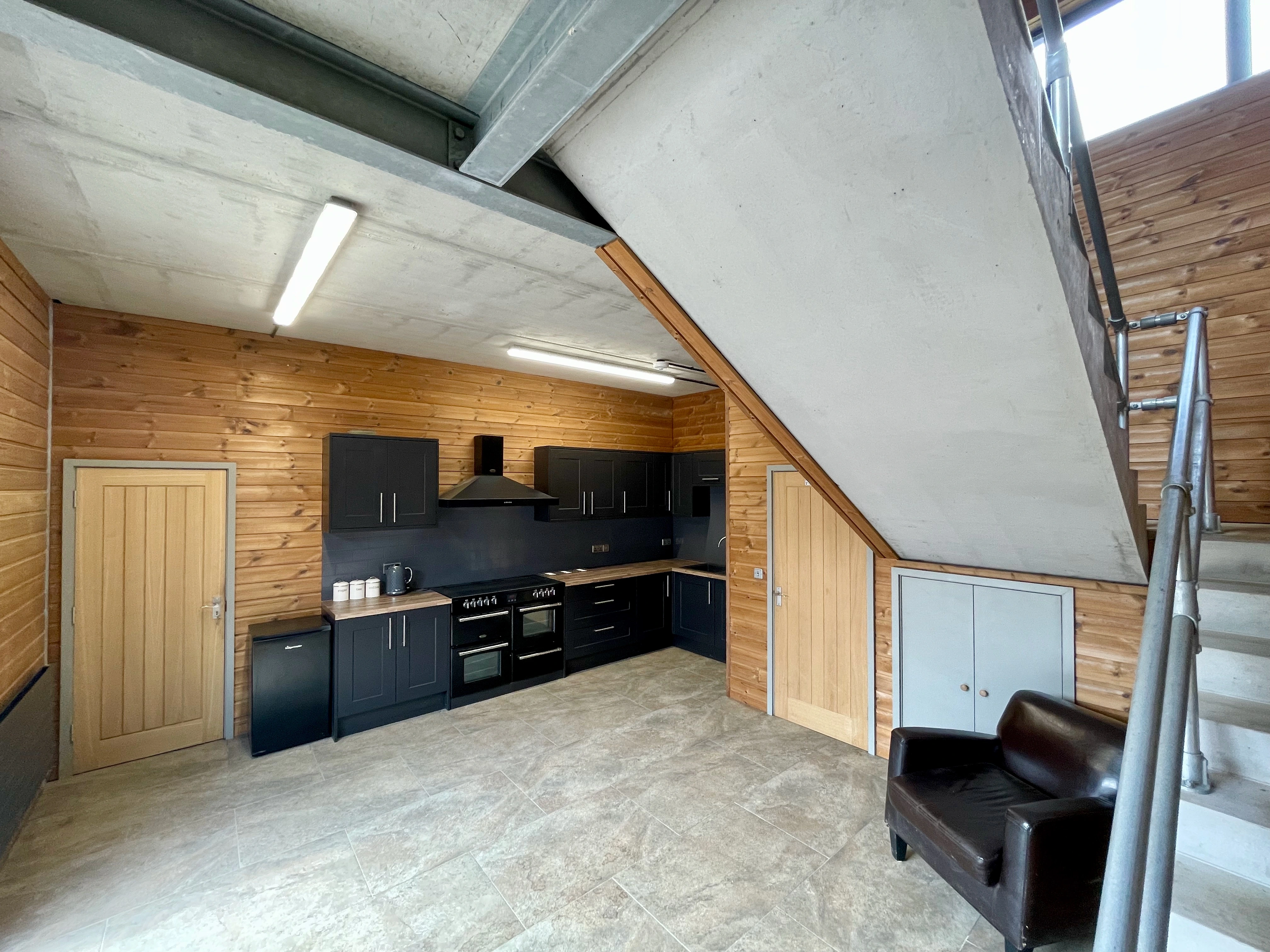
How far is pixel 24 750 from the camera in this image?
2.81 meters

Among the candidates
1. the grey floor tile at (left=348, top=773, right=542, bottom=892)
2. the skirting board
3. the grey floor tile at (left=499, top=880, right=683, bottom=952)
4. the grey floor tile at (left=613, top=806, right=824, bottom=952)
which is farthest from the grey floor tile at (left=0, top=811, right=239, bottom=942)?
the grey floor tile at (left=613, top=806, right=824, bottom=952)

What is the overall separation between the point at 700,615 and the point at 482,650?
7.79 ft

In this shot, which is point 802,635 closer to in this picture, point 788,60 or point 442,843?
point 442,843

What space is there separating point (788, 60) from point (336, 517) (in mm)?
4199

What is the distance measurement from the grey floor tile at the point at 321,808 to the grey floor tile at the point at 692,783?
1.34m

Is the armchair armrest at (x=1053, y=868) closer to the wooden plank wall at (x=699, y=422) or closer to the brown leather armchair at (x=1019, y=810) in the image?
the brown leather armchair at (x=1019, y=810)

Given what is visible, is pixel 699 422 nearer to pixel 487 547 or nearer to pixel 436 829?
pixel 487 547

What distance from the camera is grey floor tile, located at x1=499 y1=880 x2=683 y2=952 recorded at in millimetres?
2182

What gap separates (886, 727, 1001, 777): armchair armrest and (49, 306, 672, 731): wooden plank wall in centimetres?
415

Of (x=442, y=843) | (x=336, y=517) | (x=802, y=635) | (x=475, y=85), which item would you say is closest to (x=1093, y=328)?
(x=475, y=85)

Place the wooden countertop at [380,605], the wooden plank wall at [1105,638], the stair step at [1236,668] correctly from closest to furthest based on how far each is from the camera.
→ the stair step at [1236,668] < the wooden plank wall at [1105,638] < the wooden countertop at [380,605]

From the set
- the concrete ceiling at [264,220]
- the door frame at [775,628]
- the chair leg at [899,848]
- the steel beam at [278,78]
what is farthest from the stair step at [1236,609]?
the concrete ceiling at [264,220]

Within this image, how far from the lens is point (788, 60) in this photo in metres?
1.28

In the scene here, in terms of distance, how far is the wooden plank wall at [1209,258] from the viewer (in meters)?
2.69
